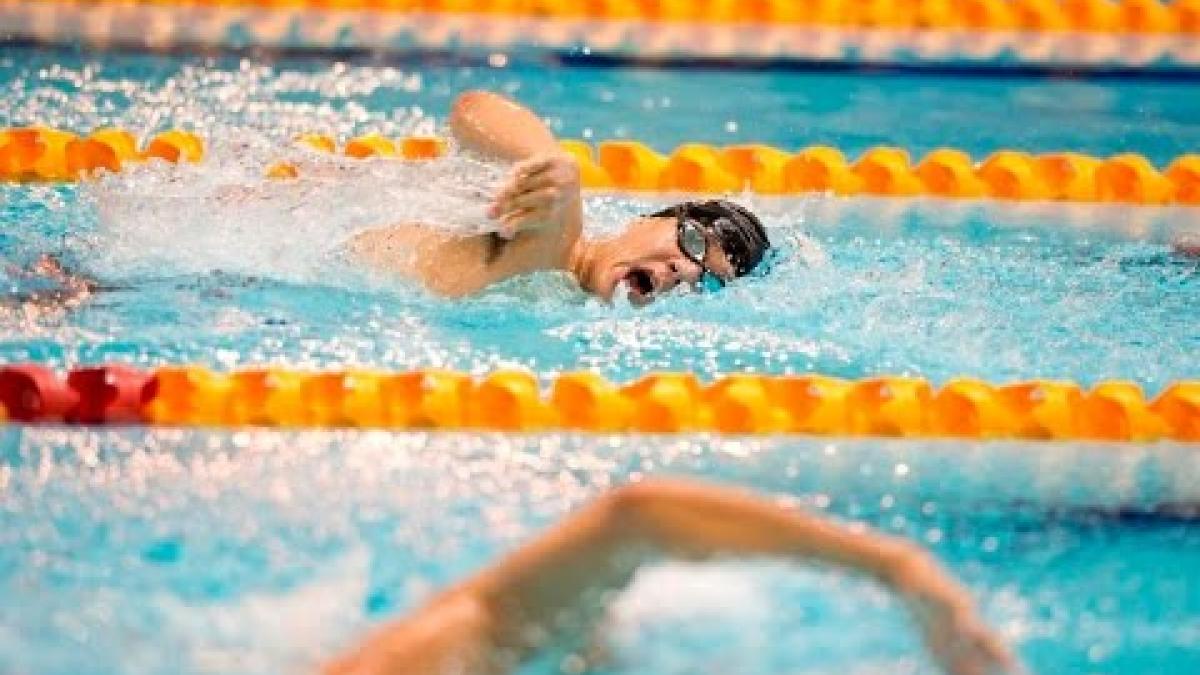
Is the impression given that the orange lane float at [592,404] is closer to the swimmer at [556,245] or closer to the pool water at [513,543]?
the pool water at [513,543]

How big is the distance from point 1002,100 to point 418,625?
13.2 feet

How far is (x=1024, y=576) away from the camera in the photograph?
2.75 meters

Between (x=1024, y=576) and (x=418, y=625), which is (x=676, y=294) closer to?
(x=1024, y=576)

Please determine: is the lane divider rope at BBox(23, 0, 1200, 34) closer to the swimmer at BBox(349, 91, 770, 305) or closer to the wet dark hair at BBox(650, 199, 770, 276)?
the swimmer at BBox(349, 91, 770, 305)

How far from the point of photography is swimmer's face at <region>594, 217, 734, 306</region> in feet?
11.7

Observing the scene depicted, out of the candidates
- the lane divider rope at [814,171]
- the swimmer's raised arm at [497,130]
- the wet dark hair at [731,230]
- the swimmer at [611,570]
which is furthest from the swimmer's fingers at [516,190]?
the swimmer at [611,570]

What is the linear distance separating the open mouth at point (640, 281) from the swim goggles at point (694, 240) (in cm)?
8

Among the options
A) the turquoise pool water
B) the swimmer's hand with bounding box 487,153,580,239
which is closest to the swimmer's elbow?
the turquoise pool water

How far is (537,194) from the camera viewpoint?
339 cm

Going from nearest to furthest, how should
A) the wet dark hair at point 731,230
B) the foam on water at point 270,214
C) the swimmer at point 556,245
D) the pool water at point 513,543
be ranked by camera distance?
the pool water at point 513,543
the swimmer at point 556,245
the wet dark hair at point 731,230
the foam on water at point 270,214

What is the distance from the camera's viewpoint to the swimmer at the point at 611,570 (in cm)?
184

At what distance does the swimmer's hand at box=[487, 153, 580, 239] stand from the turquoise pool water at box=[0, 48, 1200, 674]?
17 centimetres

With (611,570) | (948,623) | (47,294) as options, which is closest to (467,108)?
(47,294)

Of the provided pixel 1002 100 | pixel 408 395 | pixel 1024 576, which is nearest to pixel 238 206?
pixel 408 395
